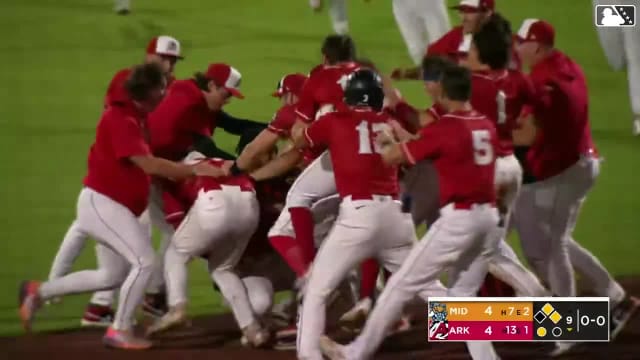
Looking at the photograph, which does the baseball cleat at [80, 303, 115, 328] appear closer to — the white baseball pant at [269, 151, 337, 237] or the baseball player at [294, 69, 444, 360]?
the white baseball pant at [269, 151, 337, 237]

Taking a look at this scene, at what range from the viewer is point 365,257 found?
5.40 metres

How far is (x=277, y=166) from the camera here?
6.11 meters

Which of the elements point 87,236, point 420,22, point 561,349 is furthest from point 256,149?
point 420,22

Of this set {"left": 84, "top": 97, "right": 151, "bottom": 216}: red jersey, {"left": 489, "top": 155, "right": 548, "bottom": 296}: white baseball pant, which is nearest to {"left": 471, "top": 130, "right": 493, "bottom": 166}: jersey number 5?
{"left": 489, "top": 155, "right": 548, "bottom": 296}: white baseball pant

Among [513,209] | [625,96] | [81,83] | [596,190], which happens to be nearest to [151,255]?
[513,209]

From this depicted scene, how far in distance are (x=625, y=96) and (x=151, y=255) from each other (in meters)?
4.83

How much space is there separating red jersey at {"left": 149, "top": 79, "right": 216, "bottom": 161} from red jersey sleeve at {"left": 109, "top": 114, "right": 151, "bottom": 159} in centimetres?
60

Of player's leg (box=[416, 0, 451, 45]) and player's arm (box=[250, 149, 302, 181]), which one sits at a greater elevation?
player's leg (box=[416, 0, 451, 45])

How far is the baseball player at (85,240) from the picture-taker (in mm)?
6125

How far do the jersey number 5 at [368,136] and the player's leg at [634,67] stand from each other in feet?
13.9

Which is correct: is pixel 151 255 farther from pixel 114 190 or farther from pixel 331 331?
pixel 331 331

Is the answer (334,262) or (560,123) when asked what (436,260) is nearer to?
(334,262)

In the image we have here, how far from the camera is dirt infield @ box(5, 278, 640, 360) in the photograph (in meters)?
5.73

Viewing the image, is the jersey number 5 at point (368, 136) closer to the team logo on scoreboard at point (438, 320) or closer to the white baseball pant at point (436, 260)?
the white baseball pant at point (436, 260)
